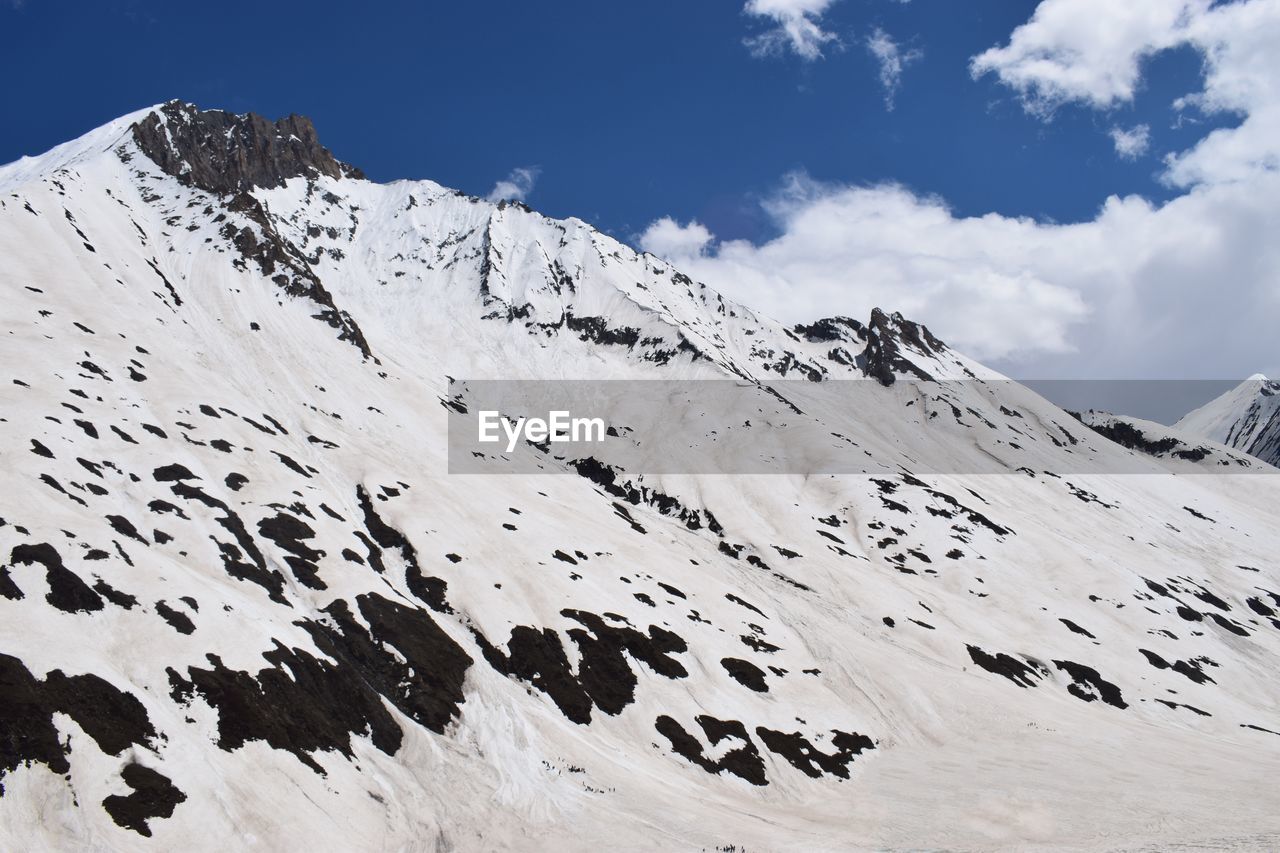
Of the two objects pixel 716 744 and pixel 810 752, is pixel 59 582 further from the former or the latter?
pixel 810 752

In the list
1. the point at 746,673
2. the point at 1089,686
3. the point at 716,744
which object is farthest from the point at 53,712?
the point at 1089,686

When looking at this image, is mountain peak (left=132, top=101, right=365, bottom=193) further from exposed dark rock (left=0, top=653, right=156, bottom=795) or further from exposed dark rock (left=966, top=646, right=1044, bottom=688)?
exposed dark rock (left=966, top=646, right=1044, bottom=688)

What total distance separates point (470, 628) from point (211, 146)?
166 meters

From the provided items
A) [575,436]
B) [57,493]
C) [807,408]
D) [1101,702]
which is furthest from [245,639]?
[807,408]

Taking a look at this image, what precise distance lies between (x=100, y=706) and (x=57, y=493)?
18156mm

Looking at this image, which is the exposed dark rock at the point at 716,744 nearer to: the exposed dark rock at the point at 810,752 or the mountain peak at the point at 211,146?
the exposed dark rock at the point at 810,752

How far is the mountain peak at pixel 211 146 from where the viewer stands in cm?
15662

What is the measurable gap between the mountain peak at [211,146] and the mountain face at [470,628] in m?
19.1

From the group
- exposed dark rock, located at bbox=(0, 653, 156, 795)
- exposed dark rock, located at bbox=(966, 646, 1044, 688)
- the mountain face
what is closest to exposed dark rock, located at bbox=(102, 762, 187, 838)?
the mountain face

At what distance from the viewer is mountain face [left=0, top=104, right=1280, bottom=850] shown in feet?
95.0

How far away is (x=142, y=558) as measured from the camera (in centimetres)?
3566

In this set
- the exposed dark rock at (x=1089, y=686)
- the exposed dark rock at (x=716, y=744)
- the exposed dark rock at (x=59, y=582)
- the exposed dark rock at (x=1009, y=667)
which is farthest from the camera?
the exposed dark rock at (x=1089, y=686)

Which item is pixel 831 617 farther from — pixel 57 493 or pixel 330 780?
pixel 57 493

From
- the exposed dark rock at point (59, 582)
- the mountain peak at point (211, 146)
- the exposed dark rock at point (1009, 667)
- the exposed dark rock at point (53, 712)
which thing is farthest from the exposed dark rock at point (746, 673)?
the mountain peak at point (211, 146)
